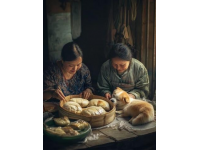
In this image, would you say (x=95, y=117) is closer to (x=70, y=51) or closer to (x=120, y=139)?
(x=120, y=139)

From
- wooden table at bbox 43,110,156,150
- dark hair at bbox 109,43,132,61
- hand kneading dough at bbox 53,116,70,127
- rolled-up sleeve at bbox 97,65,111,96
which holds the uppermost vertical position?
dark hair at bbox 109,43,132,61

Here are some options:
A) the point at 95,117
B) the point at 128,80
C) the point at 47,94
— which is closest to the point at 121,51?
the point at 128,80

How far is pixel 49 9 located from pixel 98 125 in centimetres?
159

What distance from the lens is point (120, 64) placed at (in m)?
5.42

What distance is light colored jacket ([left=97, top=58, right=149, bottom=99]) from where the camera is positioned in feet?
17.6

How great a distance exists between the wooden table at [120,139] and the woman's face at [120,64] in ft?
2.14

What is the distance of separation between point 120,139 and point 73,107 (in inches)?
28.5

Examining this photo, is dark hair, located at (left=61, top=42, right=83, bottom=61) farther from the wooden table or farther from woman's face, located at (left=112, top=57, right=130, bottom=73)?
the wooden table

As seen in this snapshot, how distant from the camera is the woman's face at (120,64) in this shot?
17.7 feet

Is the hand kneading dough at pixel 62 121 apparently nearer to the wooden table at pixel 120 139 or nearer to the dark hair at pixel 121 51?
the wooden table at pixel 120 139

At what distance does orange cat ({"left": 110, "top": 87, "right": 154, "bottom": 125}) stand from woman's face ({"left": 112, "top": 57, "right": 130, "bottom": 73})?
0.26 meters

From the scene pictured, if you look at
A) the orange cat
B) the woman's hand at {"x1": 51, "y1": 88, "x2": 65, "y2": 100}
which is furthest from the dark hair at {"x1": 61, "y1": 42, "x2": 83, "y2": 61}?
the orange cat

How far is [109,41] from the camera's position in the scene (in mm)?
5344

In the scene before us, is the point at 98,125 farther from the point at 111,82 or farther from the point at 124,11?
the point at 124,11
